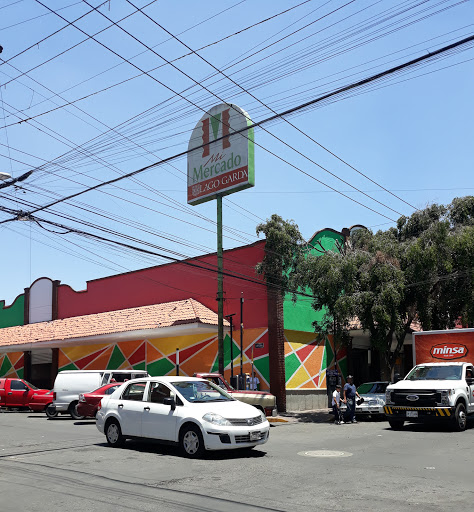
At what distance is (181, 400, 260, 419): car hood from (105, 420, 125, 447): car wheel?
219cm

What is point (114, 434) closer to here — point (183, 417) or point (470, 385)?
point (183, 417)

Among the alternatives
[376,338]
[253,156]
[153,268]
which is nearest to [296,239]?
[253,156]

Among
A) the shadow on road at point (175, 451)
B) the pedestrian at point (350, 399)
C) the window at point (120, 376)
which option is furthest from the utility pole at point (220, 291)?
the shadow on road at point (175, 451)

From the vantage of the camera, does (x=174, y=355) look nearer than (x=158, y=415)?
No

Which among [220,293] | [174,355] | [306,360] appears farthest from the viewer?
[174,355]

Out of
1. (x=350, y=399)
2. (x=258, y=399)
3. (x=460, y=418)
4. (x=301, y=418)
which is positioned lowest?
(x=301, y=418)

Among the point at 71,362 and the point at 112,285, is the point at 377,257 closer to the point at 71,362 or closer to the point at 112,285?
the point at 112,285

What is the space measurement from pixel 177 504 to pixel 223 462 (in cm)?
362

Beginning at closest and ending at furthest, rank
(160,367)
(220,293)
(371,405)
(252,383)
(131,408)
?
(131,408) < (371,405) < (220,293) < (252,383) < (160,367)

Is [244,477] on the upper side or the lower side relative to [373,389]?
Result: lower

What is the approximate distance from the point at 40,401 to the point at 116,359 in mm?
6848

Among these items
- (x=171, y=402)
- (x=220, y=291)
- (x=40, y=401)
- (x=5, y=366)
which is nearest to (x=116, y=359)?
(x=40, y=401)

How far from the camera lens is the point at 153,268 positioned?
34062mm

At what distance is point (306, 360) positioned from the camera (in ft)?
98.4
